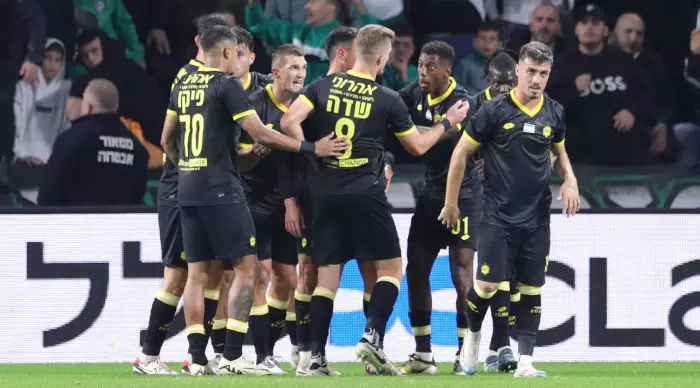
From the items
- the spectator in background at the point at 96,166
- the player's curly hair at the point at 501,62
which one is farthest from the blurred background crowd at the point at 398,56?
the player's curly hair at the point at 501,62

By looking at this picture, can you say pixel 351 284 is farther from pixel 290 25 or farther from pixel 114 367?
pixel 290 25

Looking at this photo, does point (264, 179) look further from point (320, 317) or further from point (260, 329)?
point (320, 317)

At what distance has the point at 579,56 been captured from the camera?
13.0 metres

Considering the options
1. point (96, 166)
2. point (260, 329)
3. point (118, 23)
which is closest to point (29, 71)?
point (118, 23)

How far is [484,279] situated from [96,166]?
4.53 metres

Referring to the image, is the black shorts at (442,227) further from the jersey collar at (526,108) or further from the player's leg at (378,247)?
the jersey collar at (526,108)

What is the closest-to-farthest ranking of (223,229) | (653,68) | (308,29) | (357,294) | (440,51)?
(223,229)
(440,51)
(357,294)
(308,29)
(653,68)

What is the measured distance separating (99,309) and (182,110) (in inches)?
111

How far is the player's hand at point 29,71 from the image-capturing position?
43.2 ft

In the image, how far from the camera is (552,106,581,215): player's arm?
27.9 feet

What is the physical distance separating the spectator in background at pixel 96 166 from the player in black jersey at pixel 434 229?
3.37 metres

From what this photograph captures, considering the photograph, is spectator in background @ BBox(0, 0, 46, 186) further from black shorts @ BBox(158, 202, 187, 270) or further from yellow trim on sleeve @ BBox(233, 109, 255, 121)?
yellow trim on sleeve @ BBox(233, 109, 255, 121)

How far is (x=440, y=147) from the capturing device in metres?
9.54

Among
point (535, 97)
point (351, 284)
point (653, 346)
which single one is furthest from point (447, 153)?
point (653, 346)
